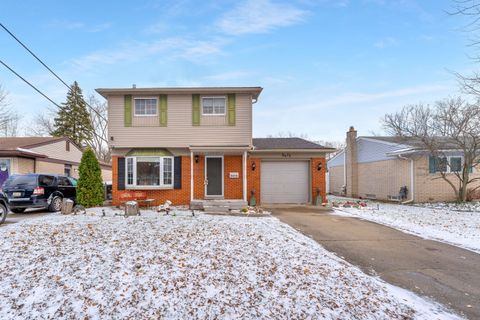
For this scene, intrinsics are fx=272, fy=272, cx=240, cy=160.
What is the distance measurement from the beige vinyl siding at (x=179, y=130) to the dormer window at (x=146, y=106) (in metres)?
0.48

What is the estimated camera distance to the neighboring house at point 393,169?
15430mm

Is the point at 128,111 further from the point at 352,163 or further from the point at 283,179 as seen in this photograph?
the point at 352,163

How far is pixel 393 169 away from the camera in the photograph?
17094 mm

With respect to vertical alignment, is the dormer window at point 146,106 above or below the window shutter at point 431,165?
above

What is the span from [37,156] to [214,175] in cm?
1206

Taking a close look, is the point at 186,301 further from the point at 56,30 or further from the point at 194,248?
the point at 56,30

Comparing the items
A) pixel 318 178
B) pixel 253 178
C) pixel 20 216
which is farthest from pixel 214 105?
pixel 20 216

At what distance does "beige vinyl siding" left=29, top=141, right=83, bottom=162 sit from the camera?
1844cm

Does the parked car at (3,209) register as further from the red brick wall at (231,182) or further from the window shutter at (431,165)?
the window shutter at (431,165)

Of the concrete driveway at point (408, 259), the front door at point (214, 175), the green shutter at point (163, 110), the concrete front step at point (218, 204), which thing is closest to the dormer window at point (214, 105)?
the green shutter at point (163, 110)

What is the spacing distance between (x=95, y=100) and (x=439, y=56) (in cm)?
3886

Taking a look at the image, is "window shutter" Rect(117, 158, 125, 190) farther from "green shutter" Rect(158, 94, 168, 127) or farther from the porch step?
the porch step

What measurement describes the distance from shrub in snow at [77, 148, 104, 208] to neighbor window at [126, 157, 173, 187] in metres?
1.33

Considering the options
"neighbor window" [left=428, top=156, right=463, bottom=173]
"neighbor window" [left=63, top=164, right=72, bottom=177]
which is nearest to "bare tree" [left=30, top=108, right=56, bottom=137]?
"neighbor window" [left=63, top=164, right=72, bottom=177]
